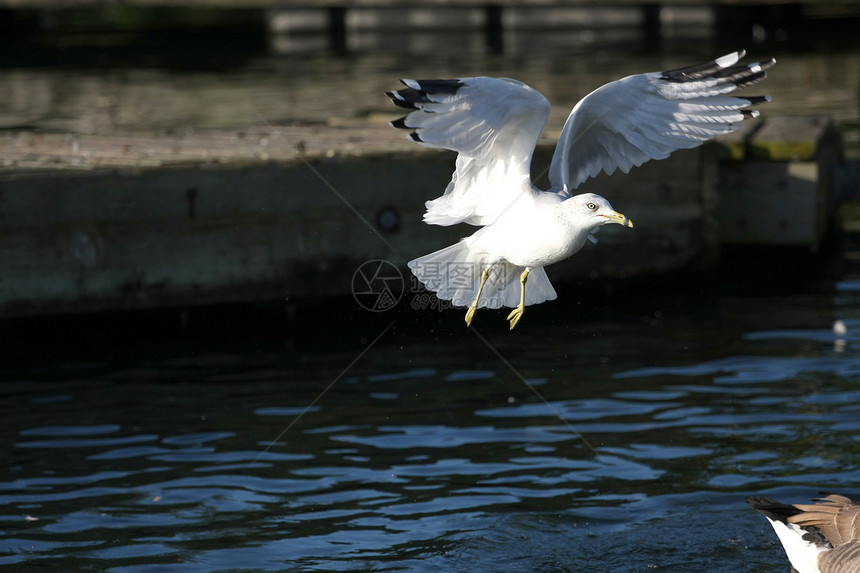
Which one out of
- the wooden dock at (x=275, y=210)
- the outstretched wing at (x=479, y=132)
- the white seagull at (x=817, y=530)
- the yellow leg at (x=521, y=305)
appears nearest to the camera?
the white seagull at (x=817, y=530)

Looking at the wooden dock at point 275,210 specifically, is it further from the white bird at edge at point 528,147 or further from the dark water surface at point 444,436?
the white bird at edge at point 528,147

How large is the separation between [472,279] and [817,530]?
8.15ft

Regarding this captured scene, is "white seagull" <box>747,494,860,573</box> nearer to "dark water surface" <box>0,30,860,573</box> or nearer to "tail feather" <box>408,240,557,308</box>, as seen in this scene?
"dark water surface" <box>0,30,860,573</box>

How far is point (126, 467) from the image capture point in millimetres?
7641

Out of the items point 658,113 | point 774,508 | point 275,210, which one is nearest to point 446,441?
point 774,508

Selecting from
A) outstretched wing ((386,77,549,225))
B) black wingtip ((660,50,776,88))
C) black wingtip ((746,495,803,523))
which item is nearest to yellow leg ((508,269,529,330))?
outstretched wing ((386,77,549,225))

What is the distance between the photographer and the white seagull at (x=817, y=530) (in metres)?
6.00

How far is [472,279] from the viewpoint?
291 inches

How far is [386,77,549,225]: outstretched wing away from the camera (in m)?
6.11

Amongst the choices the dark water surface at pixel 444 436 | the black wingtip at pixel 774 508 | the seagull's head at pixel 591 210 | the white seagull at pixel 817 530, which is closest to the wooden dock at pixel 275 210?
the dark water surface at pixel 444 436

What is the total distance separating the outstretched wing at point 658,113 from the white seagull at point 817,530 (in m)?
2.10

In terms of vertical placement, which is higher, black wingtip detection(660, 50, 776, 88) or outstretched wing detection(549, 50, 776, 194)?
black wingtip detection(660, 50, 776, 88)

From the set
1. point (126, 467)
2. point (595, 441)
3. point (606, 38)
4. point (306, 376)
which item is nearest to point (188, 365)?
point (306, 376)

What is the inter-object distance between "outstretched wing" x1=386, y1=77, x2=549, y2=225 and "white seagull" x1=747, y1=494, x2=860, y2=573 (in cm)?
220
